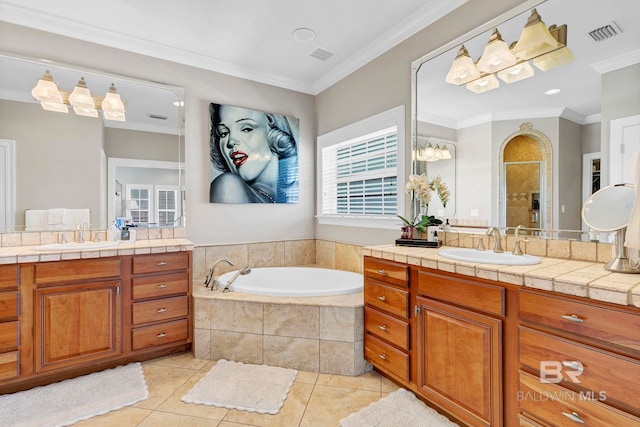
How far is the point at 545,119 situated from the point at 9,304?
133 inches

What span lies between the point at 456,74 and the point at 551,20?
1.96 ft

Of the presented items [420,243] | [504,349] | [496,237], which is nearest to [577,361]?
[504,349]

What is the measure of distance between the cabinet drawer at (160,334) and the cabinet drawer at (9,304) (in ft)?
2.30

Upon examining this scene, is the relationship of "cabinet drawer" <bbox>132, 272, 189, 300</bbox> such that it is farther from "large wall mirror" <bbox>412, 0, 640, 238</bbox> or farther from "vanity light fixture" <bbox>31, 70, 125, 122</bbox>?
"large wall mirror" <bbox>412, 0, 640, 238</bbox>

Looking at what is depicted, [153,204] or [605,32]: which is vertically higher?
[605,32]

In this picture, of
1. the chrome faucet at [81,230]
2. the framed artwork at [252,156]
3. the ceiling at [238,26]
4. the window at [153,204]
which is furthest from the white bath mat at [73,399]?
the ceiling at [238,26]

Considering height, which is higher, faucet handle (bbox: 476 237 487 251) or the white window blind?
the white window blind

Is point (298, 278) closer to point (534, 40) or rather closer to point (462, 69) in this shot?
point (462, 69)

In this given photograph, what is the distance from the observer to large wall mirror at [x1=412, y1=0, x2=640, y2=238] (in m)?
1.60

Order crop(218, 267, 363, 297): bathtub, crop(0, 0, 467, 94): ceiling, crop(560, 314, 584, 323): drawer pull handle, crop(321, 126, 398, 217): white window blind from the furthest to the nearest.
A: 1. crop(218, 267, 363, 297): bathtub
2. crop(321, 126, 398, 217): white window blind
3. crop(0, 0, 467, 94): ceiling
4. crop(560, 314, 584, 323): drawer pull handle

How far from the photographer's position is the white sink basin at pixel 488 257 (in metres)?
1.65

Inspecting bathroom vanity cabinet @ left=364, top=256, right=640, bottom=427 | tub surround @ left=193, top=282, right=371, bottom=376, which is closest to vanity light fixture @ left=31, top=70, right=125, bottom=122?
tub surround @ left=193, top=282, right=371, bottom=376

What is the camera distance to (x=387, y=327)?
210 cm

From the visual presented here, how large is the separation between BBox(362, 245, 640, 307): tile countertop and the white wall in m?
2.02
